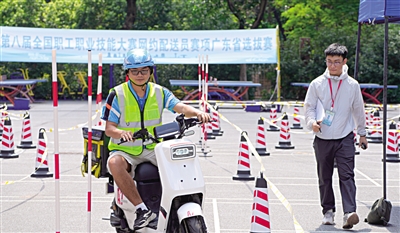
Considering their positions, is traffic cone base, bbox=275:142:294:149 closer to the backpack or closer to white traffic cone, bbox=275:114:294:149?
white traffic cone, bbox=275:114:294:149

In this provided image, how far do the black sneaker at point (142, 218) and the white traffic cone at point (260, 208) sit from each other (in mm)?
1052

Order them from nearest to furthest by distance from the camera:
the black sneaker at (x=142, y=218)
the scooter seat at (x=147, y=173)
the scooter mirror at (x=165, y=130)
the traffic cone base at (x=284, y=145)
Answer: the scooter mirror at (x=165, y=130) → the black sneaker at (x=142, y=218) → the scooter seat at (x=147, y=173) → the traffic cone base at (x=284, y=145)

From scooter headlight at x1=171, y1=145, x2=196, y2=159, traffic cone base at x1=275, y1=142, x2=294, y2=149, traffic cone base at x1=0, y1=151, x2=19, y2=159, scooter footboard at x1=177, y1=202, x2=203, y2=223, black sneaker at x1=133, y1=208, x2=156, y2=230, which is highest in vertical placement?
scooter headlight at x1=171, y1=145, x2=196, y2=159

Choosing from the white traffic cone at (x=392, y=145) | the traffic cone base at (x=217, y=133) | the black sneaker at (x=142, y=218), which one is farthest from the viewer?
the traffic cone base at (x=217, y=133)

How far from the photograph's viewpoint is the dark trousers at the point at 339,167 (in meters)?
8.62

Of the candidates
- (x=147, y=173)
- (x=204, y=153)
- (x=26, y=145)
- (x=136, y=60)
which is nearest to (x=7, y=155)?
(x=26, y=145)

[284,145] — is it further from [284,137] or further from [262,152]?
[262,152]

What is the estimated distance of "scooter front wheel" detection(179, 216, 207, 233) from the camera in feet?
19.3

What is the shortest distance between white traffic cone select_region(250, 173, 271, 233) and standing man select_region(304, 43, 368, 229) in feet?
5.46

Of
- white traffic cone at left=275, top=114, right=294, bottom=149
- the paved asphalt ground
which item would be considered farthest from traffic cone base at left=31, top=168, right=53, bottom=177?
white traffic cone at left=275, top=114, right=294, bottom=149

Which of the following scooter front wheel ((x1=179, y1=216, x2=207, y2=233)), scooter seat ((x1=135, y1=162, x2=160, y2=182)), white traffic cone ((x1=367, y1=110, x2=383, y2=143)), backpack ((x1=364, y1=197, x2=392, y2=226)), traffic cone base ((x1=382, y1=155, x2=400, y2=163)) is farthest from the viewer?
white traffic cone ((x1=367, y1=110, x2=383, y2=143))

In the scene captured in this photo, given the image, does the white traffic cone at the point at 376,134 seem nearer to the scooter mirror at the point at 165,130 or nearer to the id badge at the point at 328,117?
the id badge at the point at 328,117

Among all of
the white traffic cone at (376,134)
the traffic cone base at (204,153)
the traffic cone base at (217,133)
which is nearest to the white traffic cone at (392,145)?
the traffic cone base at (204,153)

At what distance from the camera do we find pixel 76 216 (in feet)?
30.5
